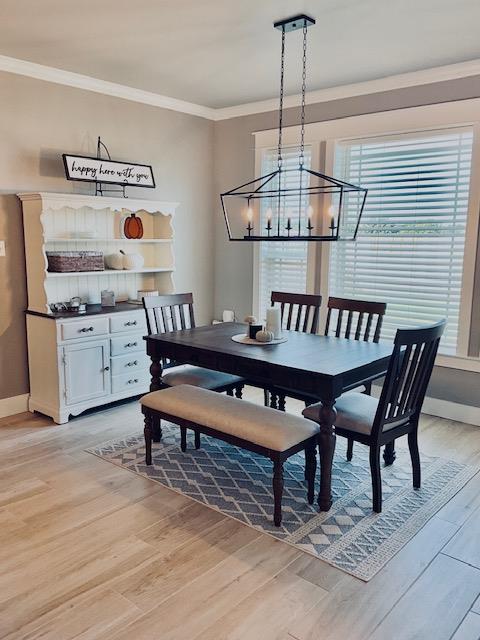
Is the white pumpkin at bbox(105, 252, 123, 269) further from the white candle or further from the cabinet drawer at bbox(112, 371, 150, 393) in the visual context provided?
the white candle

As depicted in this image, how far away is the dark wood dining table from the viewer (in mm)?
2662

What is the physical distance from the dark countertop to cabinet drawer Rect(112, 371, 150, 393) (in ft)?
1.77

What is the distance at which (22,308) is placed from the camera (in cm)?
410

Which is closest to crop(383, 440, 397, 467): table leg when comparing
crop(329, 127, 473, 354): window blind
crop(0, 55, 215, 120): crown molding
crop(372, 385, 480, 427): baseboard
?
crop(372, 385, 480, 427): baseboard

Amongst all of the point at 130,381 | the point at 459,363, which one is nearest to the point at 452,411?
the point at 459,363

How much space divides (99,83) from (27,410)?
271cm

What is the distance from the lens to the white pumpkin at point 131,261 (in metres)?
4.45

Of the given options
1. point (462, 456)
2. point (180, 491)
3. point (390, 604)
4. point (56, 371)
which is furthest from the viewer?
point (56, 371)

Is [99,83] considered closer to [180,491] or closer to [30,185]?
[30,185]

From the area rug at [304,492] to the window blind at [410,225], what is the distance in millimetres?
1277

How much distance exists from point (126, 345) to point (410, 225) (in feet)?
8.15

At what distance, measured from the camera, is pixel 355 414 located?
282 cm

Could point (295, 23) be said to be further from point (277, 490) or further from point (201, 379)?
point (277, 490)

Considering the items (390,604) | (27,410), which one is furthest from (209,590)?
(27,410)
